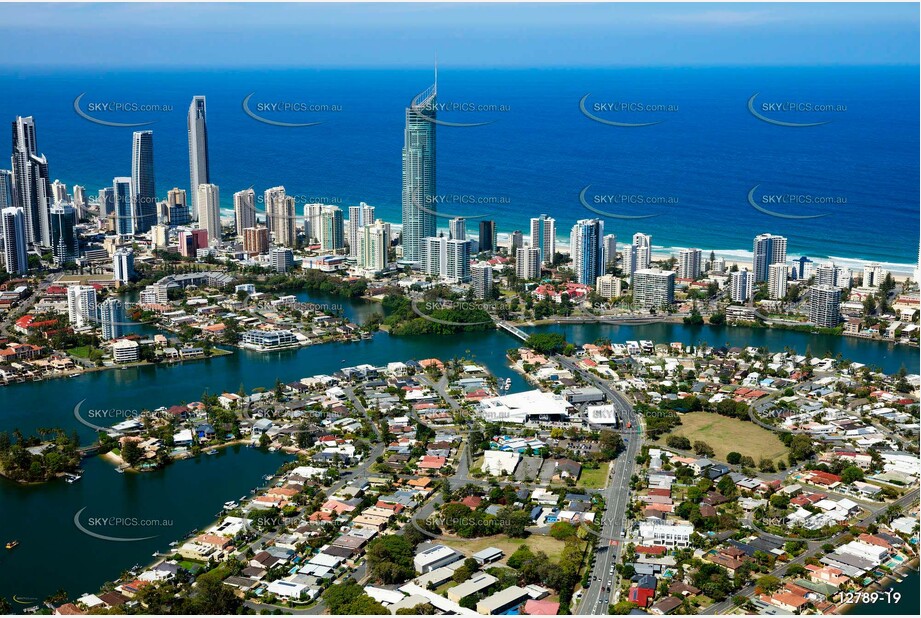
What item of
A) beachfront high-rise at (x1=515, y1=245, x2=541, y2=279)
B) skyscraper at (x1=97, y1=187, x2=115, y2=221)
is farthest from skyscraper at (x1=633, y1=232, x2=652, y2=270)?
skyscraper at (x1=97, y1=187, x2=115, y2=221)

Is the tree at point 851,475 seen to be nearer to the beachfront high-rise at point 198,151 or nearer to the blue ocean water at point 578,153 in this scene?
the blue ocean water at point 578,153

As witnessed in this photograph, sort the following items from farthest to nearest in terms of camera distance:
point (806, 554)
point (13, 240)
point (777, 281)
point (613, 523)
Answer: point (13, 240) < point (777, 281) < point (613, 523) < point (806, 554)

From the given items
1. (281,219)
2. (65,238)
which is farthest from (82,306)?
(281,219)

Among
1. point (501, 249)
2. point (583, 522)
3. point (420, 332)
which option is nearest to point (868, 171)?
point (501, 249)

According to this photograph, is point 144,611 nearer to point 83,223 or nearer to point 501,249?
point 501,249

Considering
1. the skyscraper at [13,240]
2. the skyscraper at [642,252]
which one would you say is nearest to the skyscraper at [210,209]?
the skyscraper at [13,240]

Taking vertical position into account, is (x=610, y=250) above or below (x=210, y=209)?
below

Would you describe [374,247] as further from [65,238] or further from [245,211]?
[65,238]
